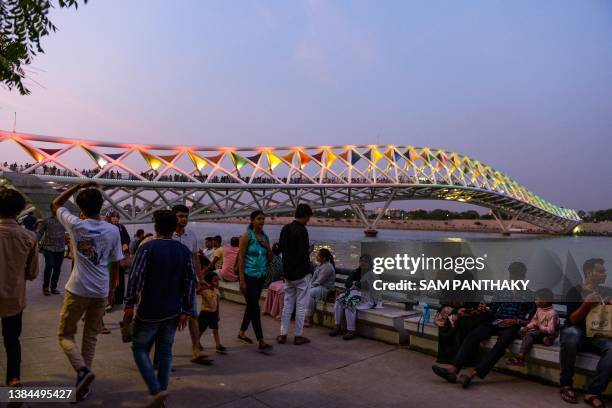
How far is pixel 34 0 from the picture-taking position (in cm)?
392

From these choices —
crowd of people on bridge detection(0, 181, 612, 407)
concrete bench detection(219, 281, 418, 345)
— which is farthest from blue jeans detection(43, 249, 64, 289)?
concrete bench detection(219, 281, 418, 345)

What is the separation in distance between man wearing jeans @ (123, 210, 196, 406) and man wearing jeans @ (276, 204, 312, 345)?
2206mm

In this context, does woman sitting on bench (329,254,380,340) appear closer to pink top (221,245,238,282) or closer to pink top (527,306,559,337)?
pink top (527,306,559,337)

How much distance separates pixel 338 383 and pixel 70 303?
2.49 metres

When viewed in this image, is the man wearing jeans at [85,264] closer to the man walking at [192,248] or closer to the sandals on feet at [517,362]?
the man walking at [192,248]

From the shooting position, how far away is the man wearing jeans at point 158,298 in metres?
3.44

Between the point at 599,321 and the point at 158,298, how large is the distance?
3935 millimetres

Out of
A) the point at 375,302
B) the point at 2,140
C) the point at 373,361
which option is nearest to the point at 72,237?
the point at 373,361

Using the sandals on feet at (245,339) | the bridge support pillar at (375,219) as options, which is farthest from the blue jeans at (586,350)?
the bridge support pillar at (375,219)

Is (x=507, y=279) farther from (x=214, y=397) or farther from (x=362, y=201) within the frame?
(x=362, y=201)

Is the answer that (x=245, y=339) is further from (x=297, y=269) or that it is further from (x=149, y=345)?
(x=149, y=345)

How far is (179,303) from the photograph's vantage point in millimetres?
3609

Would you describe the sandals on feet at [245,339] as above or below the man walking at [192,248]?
below

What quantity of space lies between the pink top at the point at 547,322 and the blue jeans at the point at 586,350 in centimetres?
20
